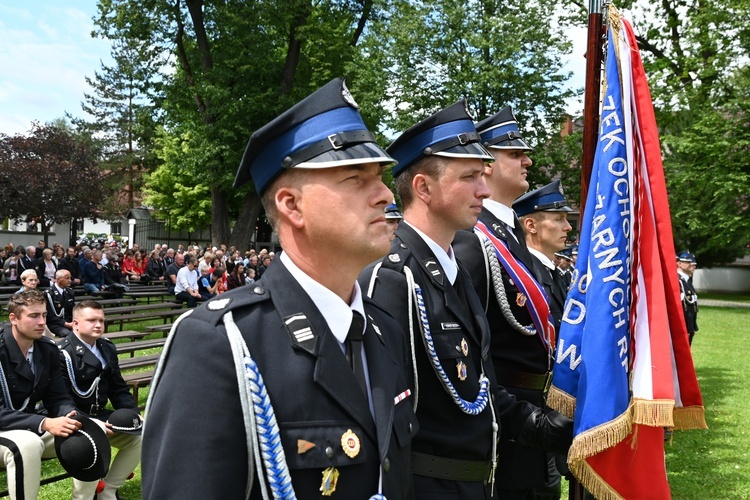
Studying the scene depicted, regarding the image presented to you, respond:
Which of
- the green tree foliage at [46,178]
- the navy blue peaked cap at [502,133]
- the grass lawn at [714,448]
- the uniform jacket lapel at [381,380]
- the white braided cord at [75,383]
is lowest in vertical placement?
the grass lawn at [714,448]

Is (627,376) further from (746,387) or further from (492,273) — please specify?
(746,387)

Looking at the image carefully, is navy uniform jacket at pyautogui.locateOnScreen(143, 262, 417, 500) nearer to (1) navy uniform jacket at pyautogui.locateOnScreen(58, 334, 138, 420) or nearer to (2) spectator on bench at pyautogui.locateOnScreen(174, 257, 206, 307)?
(1) navy uniform jacket at pyautogui.locateOnScreen(58, 334, 138, 420)

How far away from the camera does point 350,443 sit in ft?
5.29

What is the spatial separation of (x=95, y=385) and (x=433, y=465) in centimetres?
416

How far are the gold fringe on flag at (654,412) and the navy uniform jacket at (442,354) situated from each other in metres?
0.55

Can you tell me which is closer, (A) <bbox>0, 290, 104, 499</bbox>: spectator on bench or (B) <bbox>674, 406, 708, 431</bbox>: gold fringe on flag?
(B) <bbox>674, 406, 708, 431</bbox>: gold fringe on flag

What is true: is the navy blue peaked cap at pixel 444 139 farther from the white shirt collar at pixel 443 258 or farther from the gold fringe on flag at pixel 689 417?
the gold fringe on flag at pixel 689 417

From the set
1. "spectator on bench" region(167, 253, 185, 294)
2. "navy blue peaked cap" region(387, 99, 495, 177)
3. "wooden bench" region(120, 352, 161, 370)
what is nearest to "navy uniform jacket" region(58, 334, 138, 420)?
"wooden bench" region(120, 352, 161, 370)

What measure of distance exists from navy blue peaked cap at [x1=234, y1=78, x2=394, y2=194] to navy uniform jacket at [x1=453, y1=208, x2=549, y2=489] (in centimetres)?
156

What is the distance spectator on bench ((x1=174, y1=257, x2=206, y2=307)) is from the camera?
58.6ft

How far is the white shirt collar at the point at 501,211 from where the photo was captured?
369 centimetres

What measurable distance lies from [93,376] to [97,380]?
54 mm

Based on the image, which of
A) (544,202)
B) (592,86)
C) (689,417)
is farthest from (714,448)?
(592,86)

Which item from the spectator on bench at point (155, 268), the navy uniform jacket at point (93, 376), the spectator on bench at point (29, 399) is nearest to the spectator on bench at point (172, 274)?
the spectator on bench at point (155, 268)
